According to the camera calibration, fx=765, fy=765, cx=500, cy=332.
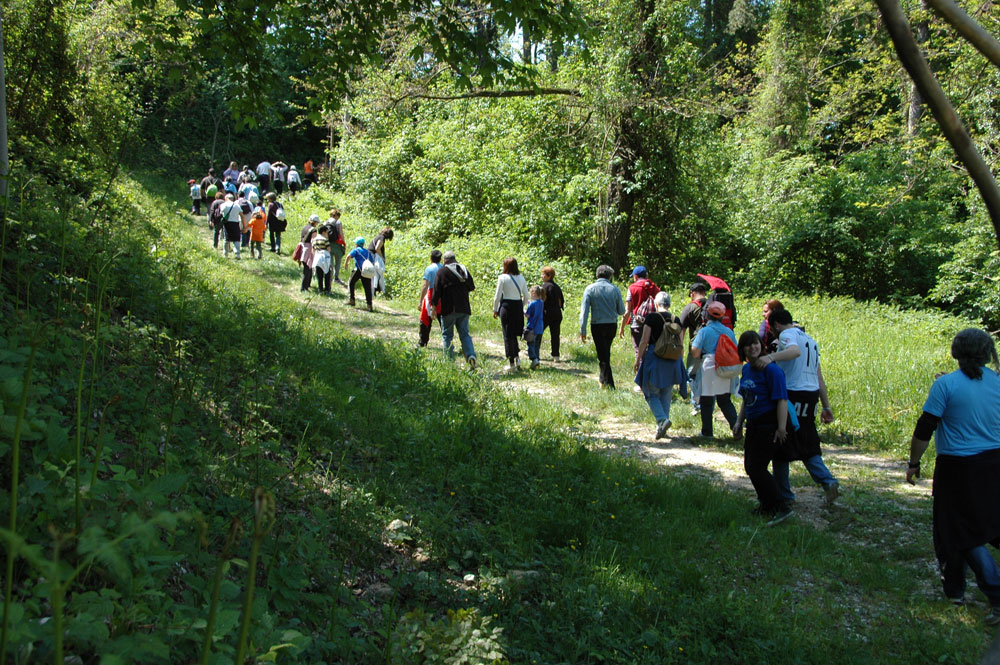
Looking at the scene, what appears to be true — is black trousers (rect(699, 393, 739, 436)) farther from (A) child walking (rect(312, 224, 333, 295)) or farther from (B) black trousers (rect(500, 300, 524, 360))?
(A) child walking (rect(312, 224, 333, 295))

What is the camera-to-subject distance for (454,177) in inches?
Result: 917

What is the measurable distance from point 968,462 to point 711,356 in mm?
4185

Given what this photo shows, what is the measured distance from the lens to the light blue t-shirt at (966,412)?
17.5 ft

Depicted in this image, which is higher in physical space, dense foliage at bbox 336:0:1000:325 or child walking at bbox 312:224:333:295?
dense foliage at bbox 336:0:1000:325

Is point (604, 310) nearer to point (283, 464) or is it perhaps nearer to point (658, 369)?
point (658, 369)

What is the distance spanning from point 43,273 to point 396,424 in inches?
126

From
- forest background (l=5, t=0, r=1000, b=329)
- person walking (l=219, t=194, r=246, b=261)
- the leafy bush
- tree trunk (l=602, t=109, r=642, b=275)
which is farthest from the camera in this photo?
tree trunk (l=602, t=109, r=642, b=275)

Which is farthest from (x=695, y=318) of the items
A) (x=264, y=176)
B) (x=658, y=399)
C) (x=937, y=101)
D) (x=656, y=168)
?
(x=264, y=176)

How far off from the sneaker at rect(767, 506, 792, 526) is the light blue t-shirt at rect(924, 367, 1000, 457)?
1737 mm

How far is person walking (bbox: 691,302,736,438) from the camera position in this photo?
30.8ft

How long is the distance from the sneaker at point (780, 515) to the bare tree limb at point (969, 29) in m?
6.17

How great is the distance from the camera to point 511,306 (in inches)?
492

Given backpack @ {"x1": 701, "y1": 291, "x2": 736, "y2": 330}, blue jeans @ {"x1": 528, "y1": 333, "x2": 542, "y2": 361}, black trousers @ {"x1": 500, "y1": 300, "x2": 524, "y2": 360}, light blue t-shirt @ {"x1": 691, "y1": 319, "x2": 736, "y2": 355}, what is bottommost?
blue jeans @ {"x1": 528, "y1": 333, "x2": 542, "y2": 361}

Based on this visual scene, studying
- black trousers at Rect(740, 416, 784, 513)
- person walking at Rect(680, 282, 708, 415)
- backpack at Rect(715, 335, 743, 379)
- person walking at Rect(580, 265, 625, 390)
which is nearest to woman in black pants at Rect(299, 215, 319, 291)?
person walking at Rect(580, 265, 625, 390)
